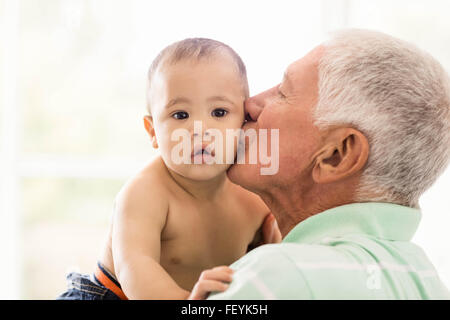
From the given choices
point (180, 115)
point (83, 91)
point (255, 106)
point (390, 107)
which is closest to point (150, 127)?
point (180, 115)

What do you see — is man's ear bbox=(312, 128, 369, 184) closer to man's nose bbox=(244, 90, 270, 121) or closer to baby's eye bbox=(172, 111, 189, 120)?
man's nose bbox=(244, 90, 270, 121)

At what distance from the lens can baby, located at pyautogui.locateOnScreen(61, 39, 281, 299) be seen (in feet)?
3.67

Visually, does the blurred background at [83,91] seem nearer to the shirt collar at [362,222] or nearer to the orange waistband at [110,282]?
the orange waistband at [110,282]

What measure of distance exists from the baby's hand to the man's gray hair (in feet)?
1.19

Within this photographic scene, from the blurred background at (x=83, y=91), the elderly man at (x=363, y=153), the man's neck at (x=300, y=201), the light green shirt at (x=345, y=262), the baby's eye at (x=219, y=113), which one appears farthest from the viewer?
the blurred background at (x=83, y=91)

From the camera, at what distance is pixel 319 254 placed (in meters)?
0.87

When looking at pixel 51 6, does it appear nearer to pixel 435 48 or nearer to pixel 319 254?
pixel 435 48

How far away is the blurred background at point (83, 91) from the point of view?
119 inches

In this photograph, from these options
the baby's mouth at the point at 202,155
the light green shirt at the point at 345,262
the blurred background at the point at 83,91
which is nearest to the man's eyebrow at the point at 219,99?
the baby's mouth at the point at 202,155

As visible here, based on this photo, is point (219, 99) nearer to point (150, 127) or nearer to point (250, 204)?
point (150, 127)

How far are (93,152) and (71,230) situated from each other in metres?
0.58

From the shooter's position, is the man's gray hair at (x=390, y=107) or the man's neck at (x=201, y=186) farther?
→ the man's neck at (x=201, y=186)

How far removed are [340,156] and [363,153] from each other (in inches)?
2.3

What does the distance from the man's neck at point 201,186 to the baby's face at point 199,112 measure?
0.07 metres
